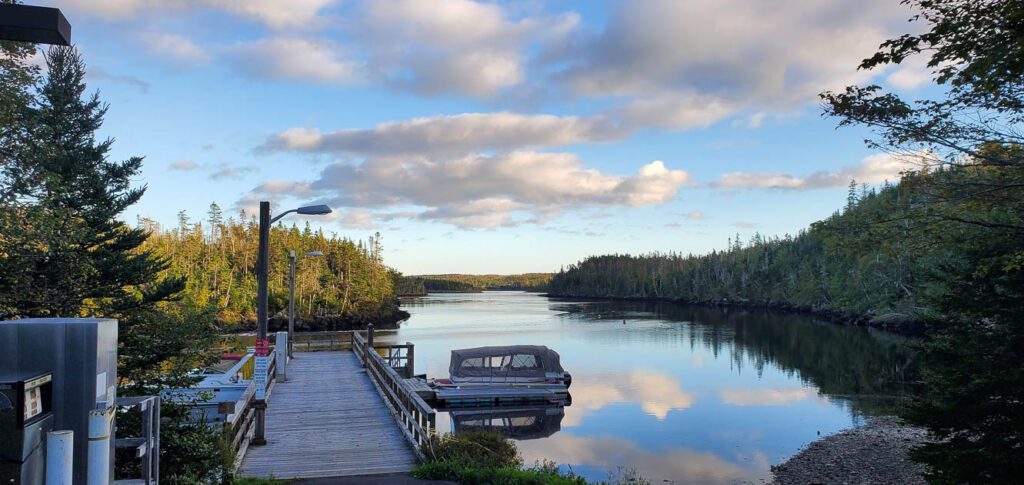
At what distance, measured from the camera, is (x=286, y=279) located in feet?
394

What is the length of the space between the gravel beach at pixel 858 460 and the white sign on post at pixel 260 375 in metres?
16.1

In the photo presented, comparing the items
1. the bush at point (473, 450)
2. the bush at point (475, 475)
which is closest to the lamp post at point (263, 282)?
the bush at point (473, 450)

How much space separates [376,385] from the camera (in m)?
22.2

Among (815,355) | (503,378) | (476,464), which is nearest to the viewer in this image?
(476,464)

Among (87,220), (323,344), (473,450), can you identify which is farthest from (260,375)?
(323,344)

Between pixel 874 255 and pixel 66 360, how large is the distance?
21.4 metres

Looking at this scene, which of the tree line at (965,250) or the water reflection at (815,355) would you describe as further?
the water reflection at (815,355)

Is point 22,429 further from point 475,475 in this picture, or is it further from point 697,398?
point 697,398

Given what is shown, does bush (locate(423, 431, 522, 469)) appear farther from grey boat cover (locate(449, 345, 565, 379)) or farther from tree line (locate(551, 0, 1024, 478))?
grey boat cover (locate(449, 345, 565, 379))

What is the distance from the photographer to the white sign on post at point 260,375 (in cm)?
1493

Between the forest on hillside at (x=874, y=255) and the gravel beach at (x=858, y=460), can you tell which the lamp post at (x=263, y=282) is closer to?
the forest on hillside at (x=874, y=255)

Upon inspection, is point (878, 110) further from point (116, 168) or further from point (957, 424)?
point (116, 168)

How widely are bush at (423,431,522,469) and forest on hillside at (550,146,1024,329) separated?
26.1 feet

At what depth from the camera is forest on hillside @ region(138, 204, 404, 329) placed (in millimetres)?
104562
